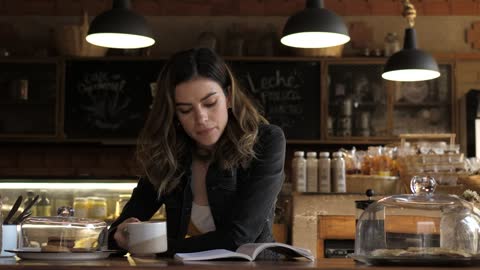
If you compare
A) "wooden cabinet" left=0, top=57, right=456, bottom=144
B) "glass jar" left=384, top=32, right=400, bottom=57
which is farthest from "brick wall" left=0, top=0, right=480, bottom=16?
"wooden cabinet" left=0, top=57, right=456, bottom=144

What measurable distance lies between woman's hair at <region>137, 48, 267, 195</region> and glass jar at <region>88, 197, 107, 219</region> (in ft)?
8.66

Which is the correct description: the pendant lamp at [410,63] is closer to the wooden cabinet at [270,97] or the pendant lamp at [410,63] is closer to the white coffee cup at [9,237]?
the wooden cabinet at [270,97]

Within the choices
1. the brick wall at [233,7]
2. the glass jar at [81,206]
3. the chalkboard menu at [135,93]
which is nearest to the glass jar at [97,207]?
the glass jar at [81,206]

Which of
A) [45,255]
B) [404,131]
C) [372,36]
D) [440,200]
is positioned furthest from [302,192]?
[45,255]

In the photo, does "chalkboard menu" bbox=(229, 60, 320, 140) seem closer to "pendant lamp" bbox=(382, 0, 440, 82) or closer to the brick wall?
the brick wall

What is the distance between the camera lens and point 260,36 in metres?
6.63

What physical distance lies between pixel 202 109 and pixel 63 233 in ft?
2.00

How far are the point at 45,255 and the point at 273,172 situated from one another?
830 millimetres

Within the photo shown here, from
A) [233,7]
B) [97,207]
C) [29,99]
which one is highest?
[233,7]

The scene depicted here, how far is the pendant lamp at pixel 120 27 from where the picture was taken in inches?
164

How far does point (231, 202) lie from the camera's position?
2.46 meters

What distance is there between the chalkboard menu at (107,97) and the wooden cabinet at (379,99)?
146cm

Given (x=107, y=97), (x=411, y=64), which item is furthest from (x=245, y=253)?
(x=107, y=97)

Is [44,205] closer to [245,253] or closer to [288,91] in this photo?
[288,91]
